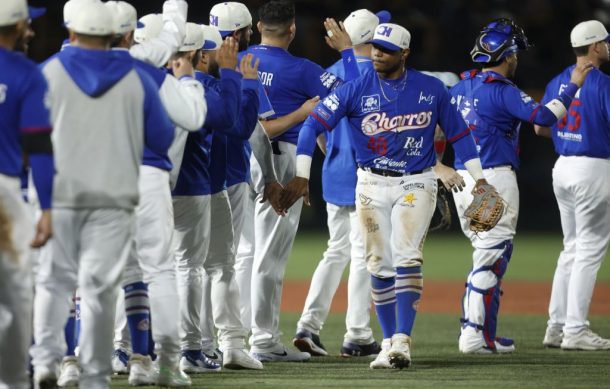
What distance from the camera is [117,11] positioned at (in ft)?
22.4

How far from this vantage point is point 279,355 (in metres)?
8.84

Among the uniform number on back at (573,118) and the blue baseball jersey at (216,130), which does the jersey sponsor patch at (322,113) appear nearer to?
the blue baseball jersey at (216,130)

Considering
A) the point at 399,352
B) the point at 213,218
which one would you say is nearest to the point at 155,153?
the point at 213,218

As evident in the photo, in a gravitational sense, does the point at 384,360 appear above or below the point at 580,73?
below

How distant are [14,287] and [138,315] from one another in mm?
1579

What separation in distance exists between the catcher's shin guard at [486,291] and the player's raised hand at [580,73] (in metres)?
1.37

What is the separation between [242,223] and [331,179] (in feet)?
3.58

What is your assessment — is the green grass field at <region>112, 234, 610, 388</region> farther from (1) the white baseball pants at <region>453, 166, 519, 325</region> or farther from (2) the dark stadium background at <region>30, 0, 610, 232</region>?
(2) the dark stadium background at <region>30, 0, 610, 232</region>

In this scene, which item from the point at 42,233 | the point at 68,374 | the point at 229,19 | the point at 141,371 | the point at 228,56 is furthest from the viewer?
the point at 229,19

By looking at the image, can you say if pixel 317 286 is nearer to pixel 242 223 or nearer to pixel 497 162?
pixel 242 223

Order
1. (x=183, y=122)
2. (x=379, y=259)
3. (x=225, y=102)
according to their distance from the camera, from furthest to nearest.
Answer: (x=379, y=259) → (x=225, y=102) → (x=183, y=122)

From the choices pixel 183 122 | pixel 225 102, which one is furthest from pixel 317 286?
pixel 183 122

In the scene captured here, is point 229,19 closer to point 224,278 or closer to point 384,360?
point 224,278

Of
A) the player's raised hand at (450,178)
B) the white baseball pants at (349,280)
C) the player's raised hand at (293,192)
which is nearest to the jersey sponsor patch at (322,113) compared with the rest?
the player's raised hand at (293,192)
